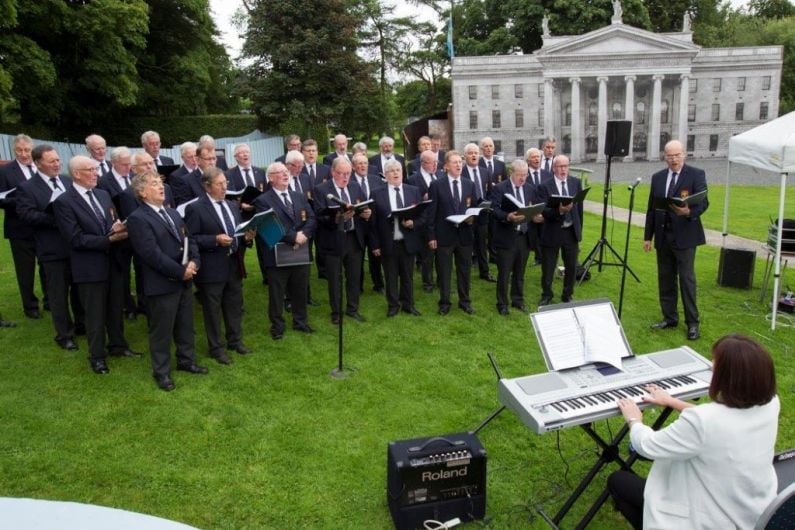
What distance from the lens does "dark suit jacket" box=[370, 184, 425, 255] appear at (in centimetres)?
814

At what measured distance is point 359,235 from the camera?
8.24 metres

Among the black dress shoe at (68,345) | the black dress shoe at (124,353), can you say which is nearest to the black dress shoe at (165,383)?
the black dress shoe at (124,353)

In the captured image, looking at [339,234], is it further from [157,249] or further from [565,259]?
[565,259]

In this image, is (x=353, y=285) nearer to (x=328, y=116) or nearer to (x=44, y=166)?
(x=44, y=166)

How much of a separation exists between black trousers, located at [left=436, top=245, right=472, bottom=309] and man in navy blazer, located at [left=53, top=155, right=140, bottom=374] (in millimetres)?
4118

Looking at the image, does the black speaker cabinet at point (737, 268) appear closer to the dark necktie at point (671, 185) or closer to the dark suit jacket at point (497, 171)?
the dark necktie at point (671, 185)

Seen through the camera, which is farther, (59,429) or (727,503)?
(59,429)

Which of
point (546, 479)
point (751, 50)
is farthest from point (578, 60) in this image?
point (546, 479)

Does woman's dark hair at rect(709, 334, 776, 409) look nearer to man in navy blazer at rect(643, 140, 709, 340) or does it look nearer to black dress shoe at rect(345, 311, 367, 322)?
man in navy blazer at rect(643, 140, 709, 340)

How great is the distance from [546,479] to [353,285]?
433cm

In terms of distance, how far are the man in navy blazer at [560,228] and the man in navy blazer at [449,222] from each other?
110 cm

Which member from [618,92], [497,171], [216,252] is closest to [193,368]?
[216,252]

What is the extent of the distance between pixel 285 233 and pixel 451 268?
2568 mm

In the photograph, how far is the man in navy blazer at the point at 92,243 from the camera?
589 centimetres
